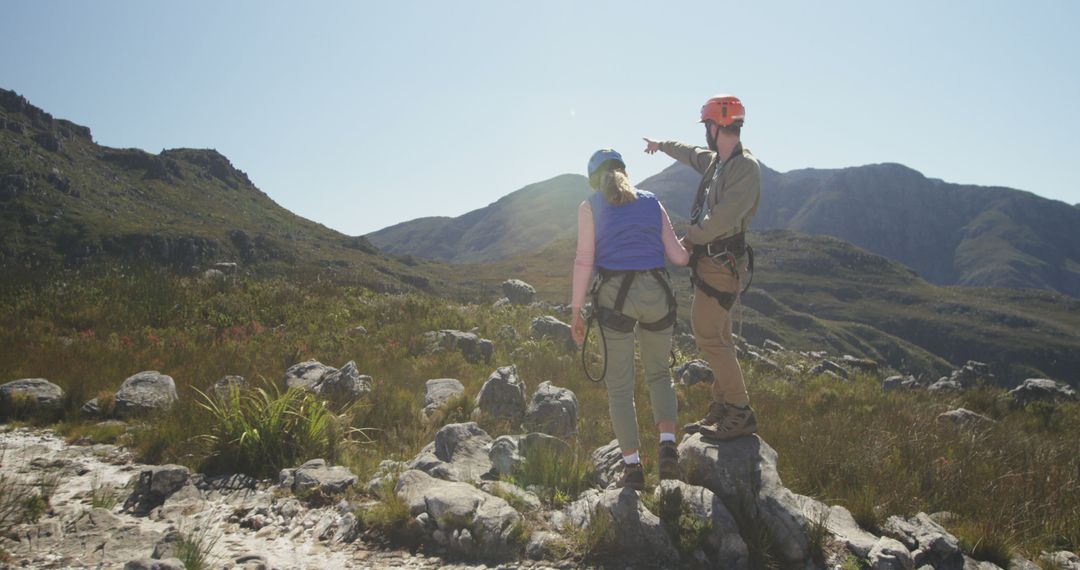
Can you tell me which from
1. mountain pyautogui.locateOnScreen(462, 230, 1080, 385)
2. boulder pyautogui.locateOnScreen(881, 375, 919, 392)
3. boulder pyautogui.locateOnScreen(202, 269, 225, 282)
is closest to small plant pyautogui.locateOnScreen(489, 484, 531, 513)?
boulder pyautogui.locateOnScreen(881, 375, 919, 392)

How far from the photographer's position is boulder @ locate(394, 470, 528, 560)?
4059 mm

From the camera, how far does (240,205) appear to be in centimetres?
12388

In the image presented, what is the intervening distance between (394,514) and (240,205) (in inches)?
5500

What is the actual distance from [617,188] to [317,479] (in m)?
3.90

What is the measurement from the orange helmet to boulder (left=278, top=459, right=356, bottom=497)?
497 centimetres

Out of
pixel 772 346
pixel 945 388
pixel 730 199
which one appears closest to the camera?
pixel 730 199

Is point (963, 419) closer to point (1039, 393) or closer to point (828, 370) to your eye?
point (1039, 393)

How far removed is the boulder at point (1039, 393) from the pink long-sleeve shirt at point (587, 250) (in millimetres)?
13863

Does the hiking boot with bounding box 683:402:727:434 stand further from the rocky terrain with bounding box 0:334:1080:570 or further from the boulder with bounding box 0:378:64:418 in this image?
the boulder with bounding box 0:378:64:418

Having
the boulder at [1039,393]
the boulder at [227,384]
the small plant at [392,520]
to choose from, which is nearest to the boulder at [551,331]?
the boulder at [227,384]

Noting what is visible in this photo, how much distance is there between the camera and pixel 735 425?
16.5 ft

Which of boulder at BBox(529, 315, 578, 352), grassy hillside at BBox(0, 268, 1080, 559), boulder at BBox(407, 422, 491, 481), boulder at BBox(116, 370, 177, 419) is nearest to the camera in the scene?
grassy hillside at BBox(0, 268, 1080, 559)

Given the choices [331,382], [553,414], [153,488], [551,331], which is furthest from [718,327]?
[551,331]

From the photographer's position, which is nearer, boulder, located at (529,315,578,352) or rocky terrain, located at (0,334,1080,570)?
rocky terrain, located at (0,334,1080,570)
